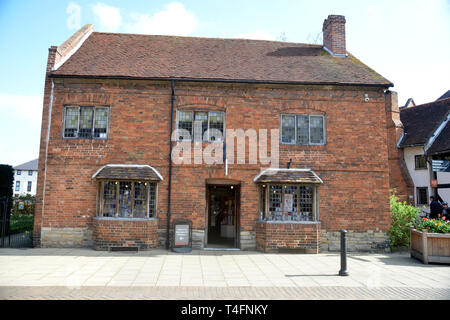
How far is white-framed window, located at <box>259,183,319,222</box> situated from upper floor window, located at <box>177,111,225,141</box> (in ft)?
8.83

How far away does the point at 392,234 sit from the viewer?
11953 millimetres

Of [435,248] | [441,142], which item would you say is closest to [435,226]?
[435,248]

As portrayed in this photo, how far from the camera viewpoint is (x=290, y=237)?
10.8 metres

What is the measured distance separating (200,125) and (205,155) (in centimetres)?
120

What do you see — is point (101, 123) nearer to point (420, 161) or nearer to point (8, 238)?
point (8, 238)

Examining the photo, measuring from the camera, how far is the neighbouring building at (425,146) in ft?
65.5

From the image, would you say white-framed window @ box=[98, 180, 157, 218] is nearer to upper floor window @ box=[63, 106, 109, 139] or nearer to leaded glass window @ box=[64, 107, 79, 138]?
upper floor window @ box=[63, 106, 109, 139]

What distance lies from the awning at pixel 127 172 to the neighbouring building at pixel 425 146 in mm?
17603

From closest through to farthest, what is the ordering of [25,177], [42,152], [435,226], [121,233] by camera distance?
[435,226], [121,233], [42,152], [25,177]

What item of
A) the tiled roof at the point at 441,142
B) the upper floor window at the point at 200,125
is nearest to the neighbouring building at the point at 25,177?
the upper floor window at the point at 200,125

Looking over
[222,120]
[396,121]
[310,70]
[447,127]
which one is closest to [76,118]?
[222,120]

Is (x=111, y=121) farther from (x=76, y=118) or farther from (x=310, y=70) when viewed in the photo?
(x=310, y=70)

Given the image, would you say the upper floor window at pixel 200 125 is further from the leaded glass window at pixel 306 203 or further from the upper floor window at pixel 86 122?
the leaded glass window at pixel 306 203

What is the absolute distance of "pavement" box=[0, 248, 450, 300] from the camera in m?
5.96
